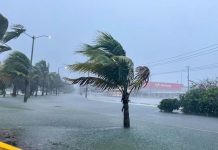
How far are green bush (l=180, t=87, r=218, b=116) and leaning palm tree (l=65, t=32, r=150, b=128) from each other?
12846 millimetres

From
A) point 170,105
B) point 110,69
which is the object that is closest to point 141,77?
point 110,69

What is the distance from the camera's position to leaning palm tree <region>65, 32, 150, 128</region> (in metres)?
13.7

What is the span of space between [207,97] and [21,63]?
516 inches

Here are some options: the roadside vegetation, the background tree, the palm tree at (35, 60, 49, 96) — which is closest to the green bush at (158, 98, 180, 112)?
the roadside vegetation

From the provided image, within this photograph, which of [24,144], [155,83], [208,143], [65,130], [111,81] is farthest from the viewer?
[155,83]

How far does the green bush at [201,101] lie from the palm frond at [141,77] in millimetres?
13097

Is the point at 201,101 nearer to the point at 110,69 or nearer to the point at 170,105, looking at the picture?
the point at 170,105

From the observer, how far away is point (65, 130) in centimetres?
1337

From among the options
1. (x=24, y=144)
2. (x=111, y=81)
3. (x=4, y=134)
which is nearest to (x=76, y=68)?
(x=111, y=81)

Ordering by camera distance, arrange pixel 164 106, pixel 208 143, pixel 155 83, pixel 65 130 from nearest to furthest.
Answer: pixel 208 143 → pixel 65 130 → pixel 164 106 → pixel 155 83

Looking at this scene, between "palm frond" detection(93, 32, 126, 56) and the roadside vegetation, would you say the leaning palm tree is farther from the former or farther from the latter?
the roadside vegetation

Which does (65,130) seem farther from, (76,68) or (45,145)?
(45,145)

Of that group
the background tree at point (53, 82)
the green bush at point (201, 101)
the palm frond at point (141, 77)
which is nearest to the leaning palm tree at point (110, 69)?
the palm frond at point (141, 77)

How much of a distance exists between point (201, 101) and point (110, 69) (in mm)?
14648
